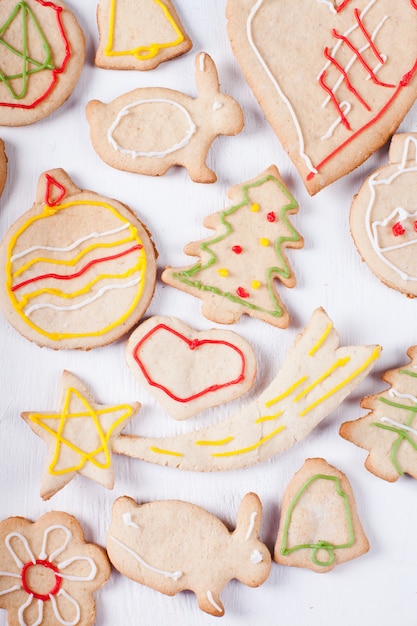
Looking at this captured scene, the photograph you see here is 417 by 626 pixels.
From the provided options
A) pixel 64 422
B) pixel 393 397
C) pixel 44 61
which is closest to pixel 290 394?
pixel 393 397

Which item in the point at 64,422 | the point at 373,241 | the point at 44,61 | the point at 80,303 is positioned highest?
the point at 44,61

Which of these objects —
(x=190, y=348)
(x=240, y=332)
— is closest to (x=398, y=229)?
(x=240, y=332)

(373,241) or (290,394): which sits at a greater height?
(373,241)

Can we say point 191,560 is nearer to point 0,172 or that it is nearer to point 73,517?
point 73,517

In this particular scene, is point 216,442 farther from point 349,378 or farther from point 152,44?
point 152,44

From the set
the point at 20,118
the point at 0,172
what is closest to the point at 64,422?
the point at 0,172

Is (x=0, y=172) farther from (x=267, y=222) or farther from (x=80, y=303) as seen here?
(x=267, y=222)
